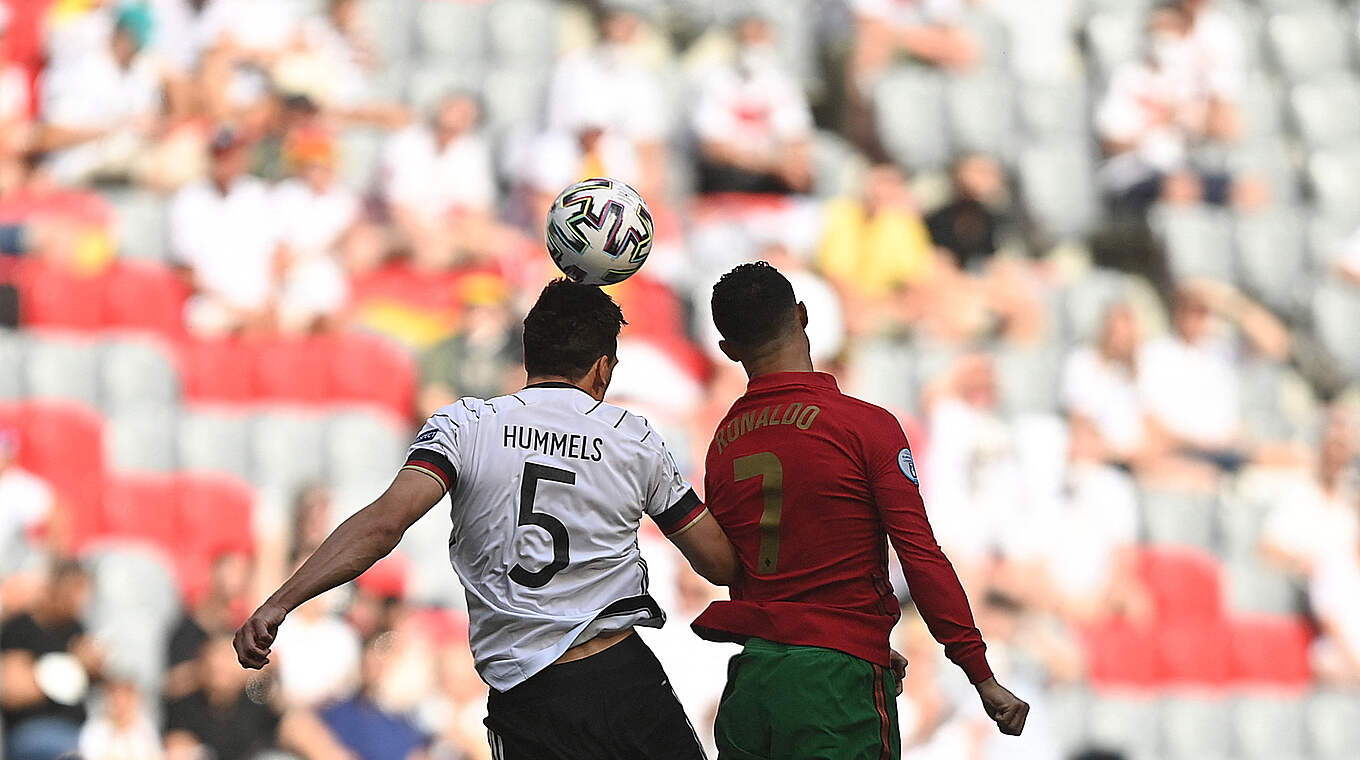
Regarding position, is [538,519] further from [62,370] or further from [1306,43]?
[1306,43]

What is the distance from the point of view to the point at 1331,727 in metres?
8.60

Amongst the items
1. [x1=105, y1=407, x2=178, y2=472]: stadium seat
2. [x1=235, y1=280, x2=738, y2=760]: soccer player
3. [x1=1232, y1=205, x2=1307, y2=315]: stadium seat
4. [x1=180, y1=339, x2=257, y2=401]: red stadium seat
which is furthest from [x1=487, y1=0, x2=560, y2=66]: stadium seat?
[x1=235, y1=280, x2=738, y2=760]: soccer player

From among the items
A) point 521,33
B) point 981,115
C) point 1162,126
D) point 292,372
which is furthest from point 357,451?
point 1162,126

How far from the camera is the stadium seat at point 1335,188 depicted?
10.5 m

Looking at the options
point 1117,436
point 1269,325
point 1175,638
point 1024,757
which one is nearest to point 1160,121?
point 1269,325

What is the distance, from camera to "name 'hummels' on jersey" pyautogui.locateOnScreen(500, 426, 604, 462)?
11.7 ft

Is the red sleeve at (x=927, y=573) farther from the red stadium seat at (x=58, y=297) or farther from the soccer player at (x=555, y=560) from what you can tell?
the red stadium seat at (x=58, y=297)

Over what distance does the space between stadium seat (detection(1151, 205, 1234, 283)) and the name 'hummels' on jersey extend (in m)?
7.26

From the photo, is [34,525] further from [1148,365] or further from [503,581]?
[1148,365]

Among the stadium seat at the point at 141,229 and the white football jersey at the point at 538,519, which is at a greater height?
the stadium seat at the point at 141,229

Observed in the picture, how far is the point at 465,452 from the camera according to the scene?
3539 mm

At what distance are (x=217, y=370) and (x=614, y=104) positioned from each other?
264 cm

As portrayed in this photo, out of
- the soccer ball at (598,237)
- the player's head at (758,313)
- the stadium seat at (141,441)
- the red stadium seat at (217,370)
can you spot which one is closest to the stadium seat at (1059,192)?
the red stadium seat at (217,370)

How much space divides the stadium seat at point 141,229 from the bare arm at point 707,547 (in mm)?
5800
